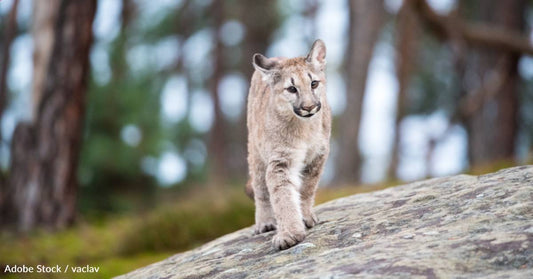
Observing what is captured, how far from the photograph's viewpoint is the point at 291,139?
628cm

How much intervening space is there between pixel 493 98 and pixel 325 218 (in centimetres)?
1586

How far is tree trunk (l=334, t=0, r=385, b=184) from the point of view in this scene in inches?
680

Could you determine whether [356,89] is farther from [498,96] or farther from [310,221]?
[310,221]

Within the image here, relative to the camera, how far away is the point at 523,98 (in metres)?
28.7

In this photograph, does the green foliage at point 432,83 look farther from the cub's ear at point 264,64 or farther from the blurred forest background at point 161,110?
the cub's ear at point 264,64

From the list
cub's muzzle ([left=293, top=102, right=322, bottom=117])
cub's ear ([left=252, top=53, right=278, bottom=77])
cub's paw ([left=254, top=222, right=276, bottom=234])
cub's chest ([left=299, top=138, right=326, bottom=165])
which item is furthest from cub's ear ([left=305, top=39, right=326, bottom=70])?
cub's paw ([left=254, top=222, right=276, bottom=234])

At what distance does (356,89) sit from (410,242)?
13247 mm

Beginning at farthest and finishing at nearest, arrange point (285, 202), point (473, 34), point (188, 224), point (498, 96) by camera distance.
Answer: point (498, 96), point (473, 34), point (188, 224), point (285, 202)

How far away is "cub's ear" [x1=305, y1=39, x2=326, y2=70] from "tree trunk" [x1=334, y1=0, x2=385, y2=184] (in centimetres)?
1061

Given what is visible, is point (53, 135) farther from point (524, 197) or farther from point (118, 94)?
point (524, 197)

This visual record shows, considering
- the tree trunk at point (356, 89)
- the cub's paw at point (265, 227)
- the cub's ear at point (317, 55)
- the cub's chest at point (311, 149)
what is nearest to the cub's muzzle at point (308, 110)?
the cub's chest at point (311, 149)

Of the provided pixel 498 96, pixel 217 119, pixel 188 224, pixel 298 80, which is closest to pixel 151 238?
pixel 188 224

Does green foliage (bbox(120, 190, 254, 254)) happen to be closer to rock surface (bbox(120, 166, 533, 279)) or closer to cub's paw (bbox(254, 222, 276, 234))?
cub's paw (bbox(254, 222, 276, 234))

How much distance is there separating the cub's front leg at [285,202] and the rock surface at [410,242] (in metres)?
0.12
